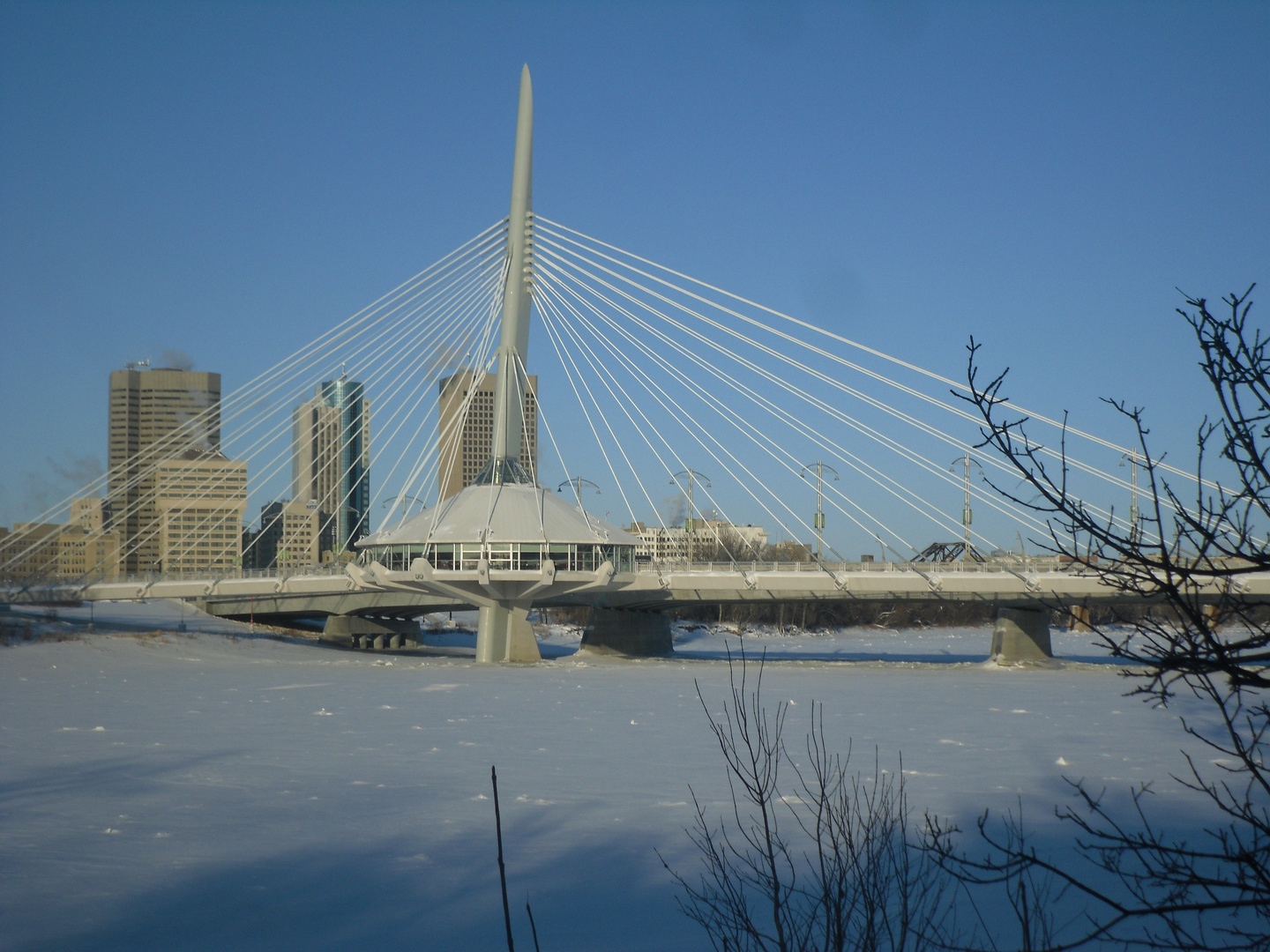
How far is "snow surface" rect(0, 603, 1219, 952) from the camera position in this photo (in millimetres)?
11516

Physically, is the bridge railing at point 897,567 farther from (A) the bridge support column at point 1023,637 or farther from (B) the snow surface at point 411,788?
(B) the snow surface at point 411,788

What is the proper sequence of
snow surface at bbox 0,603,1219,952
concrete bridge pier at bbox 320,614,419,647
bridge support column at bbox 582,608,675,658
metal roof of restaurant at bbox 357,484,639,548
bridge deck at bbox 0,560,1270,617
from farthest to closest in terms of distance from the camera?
concrete bridge pier at bbox 320,614,419,647, bridge support column at bbox 582,608,675,658, metal roof of restaurant at bbox 357,484,639,548, bridge deck at bbox 0,560,1270,617, snow surface at bbox 0,603,1219,952

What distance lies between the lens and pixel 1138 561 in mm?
5160

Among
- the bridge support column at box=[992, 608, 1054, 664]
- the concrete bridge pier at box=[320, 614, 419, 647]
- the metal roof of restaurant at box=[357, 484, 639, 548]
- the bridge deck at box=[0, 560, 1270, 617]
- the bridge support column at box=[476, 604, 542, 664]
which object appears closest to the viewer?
the bridge deck at box=[0, 560, 1270, 617]

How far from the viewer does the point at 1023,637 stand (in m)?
54.3

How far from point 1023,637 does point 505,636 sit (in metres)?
25.2

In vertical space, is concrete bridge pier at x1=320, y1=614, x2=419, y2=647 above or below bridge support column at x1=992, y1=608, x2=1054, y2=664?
below

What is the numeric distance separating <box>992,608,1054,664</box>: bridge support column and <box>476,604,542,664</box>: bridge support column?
74.6ft

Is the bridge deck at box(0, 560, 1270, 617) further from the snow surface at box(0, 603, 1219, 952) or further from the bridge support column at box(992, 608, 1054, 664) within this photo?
the snow surface at box(0, 603, 1219, 952)

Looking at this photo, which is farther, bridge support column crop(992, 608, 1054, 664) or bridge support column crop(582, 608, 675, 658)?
bridge support column crop(582, 608, 675, 658)

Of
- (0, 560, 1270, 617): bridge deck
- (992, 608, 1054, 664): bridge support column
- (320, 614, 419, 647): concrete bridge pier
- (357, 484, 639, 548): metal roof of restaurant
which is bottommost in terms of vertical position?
(320, 614, 419, 647): concrete bridge pier

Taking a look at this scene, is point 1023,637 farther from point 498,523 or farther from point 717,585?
point 498,523

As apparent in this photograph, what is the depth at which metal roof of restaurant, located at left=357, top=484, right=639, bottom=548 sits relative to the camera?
5096cm

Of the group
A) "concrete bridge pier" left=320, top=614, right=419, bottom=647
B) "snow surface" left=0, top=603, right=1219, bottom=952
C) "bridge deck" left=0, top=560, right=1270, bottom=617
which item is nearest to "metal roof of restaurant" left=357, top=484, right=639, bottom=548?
"bridge deck" left=0, top=560, right=1270, bottom=617
